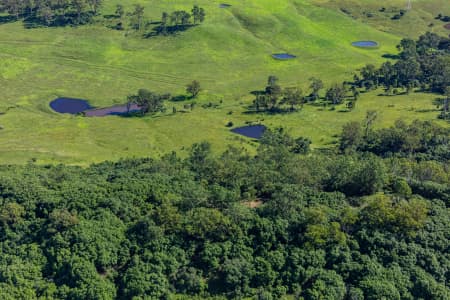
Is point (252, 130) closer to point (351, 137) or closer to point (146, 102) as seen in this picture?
point (351, 137)

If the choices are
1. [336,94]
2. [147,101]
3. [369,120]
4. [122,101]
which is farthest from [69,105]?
[369,120]

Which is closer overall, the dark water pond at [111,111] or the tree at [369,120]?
the tree at [369,120]

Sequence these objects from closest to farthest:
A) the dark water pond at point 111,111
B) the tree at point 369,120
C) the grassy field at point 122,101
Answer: the grassy field at point 122,101
the tree at point 369,120
the dark water pond at point 111,111

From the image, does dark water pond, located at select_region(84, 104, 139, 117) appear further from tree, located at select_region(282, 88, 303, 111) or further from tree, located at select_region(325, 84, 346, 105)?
tree, located at select_region(325, 84, 346, 105)

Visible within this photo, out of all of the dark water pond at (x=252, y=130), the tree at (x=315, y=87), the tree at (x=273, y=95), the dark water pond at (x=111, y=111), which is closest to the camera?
the dark water pond at (x=252, y=130)

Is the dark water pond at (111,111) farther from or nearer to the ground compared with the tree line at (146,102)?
nearer to the ground

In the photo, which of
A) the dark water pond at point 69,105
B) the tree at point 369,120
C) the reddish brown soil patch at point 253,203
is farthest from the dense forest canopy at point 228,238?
the dark water pond at point 69,105

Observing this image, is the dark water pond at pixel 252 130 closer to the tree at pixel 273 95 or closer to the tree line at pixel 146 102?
the tree at pixel 273 95
